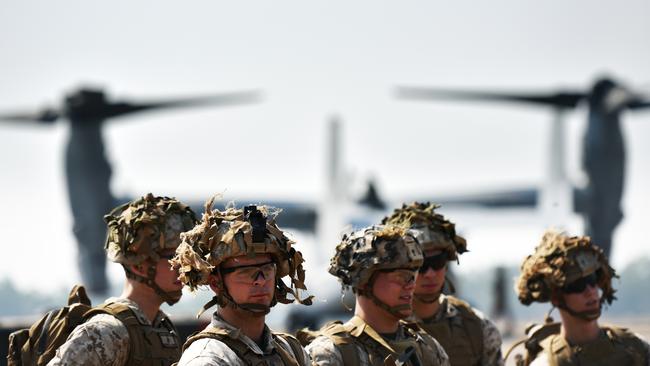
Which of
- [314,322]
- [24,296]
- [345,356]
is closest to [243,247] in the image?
[345,356]

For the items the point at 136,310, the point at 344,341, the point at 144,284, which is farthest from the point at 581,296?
the point at 136,310

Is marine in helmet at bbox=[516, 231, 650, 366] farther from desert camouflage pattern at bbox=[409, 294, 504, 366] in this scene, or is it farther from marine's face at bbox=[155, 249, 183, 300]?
marine's face at bbox=[155, 249, 183, 300]

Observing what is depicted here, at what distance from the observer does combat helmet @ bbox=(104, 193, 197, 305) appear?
9297mm

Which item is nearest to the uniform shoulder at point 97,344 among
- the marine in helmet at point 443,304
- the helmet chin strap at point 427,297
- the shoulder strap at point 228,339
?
the shoulder strap at point 228,339

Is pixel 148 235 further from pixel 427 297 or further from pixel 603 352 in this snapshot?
pixel 603 352

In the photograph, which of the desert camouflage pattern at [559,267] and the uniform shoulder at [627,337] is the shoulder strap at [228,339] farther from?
the uniform shoulder at [627,337]

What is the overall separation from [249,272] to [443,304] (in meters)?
4.75

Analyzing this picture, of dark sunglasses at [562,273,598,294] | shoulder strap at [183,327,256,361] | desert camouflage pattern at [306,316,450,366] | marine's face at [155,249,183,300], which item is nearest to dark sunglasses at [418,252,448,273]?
dark sunglasses at [562,273,598,294]

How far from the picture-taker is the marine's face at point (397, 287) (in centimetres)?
860

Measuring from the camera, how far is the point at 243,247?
6883 millimetres

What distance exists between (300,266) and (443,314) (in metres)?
4.26

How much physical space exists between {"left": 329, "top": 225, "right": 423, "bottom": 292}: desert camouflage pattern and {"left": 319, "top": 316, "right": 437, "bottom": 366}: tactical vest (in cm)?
29

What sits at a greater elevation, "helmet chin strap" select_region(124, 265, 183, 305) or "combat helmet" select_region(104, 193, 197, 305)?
"combat helmet" select_region(104, 193, 197, 305)

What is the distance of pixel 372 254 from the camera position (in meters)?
8.65
